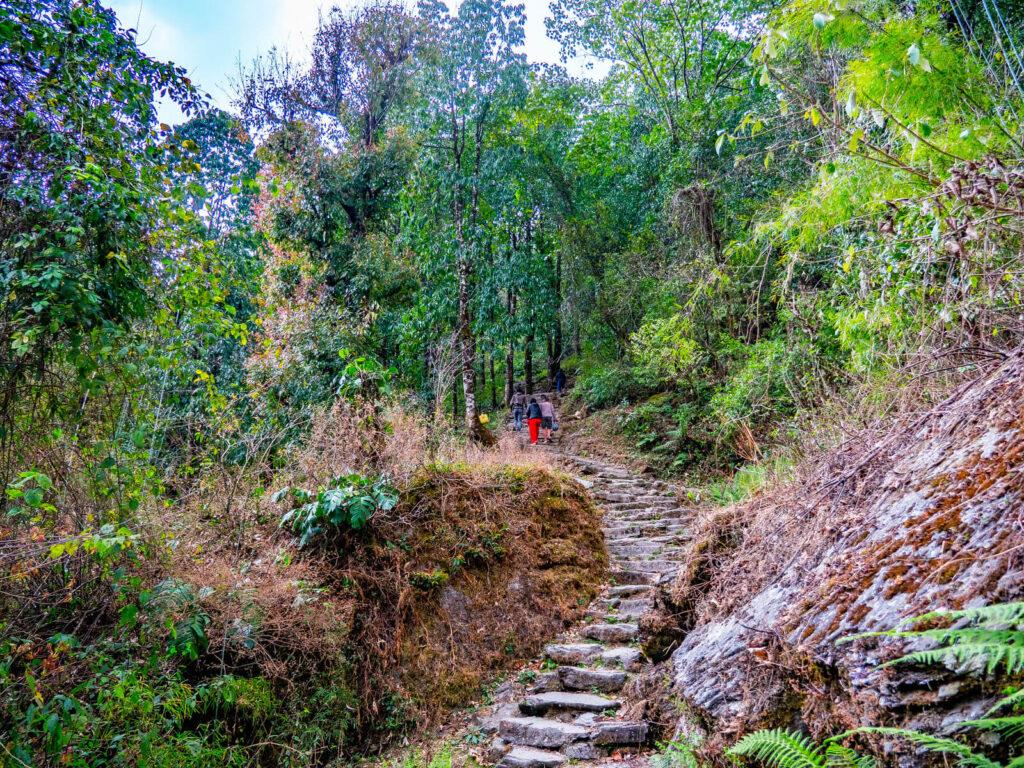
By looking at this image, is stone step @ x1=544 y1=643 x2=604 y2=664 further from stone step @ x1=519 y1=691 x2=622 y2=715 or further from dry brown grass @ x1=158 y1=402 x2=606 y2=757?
stone step @ x1=519 y1=691 x2=622 y2=715

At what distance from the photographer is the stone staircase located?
4469 millimetres

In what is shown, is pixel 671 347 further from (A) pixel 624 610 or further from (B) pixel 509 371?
(B) pixel 509 371

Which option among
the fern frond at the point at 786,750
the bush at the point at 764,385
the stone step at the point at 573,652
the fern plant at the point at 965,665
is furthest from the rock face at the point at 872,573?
the bush at the point at 764,385

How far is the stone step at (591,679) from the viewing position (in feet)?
17.3

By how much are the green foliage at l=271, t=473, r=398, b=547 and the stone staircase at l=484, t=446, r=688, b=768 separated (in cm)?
239

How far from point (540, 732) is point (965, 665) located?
3.68 metres

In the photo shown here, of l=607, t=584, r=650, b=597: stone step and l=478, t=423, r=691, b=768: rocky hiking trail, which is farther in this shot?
l=607, t=584, r=650, b=597: stone step

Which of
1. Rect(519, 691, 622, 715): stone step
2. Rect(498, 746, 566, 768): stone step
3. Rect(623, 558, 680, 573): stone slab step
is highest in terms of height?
Rect(623, 558, 680, 573): stone slab step

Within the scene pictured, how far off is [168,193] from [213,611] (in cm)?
326

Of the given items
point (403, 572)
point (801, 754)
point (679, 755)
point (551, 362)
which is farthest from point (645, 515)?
point (551, 362)

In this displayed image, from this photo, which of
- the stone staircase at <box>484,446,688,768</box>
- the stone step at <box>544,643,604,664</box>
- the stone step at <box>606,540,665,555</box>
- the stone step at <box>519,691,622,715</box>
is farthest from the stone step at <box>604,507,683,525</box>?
the stone step at <box>519,691,622,715</box>


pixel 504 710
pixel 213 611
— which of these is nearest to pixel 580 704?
pixel 504 710

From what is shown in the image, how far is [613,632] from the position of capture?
614cm

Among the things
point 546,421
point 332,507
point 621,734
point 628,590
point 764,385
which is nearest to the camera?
point 621,734
